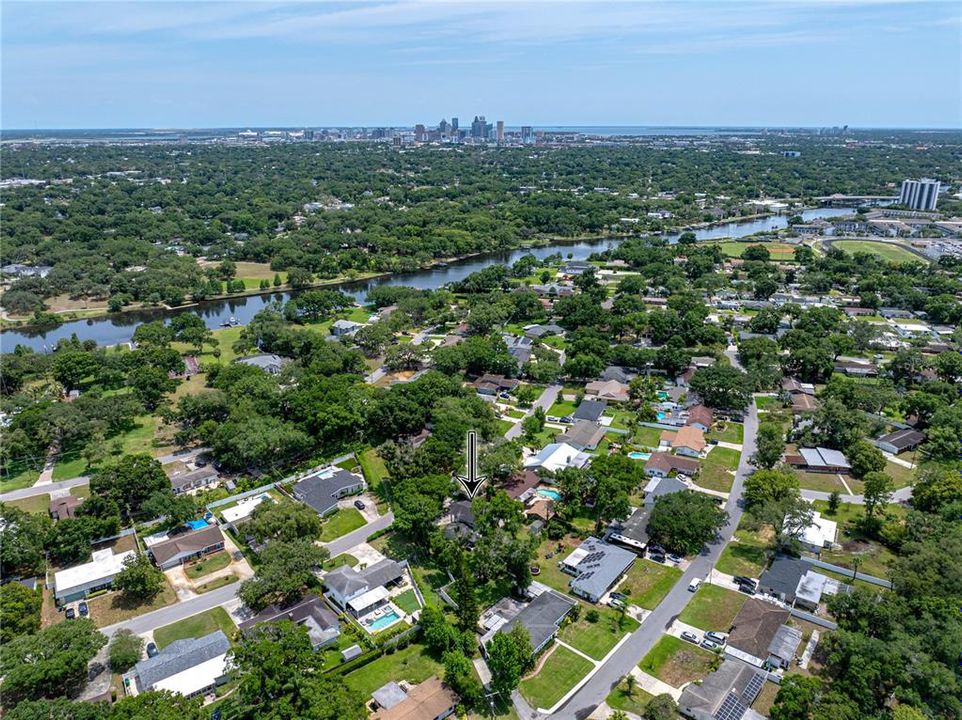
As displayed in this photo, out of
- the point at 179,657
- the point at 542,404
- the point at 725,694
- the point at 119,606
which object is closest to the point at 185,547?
the point at 119,606

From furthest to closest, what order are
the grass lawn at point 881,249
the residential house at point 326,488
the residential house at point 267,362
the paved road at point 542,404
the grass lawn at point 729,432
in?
the grass lawn at point 881,249
the residential house at point 267,362
the paved road at point 542,404
the grass lawn at point 729,432
the residential house at point 326,488

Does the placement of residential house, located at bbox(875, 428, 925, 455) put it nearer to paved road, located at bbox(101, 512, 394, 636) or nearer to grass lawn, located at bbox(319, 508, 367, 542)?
grass lawn, located at bbox(319, 508, 367, 542)

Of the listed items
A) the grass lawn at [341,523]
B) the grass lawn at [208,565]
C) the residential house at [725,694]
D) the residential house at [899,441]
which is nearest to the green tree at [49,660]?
the grass lawn at [208,565]

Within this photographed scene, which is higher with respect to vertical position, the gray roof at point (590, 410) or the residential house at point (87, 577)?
the gray roof at point (590, 410)

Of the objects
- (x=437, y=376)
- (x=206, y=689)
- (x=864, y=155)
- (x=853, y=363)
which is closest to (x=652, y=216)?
(x=853, y=363)

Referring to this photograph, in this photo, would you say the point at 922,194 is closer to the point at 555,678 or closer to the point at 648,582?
the point at 648,582

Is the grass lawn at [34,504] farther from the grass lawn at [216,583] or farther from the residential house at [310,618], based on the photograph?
the residential house at [310,618]
